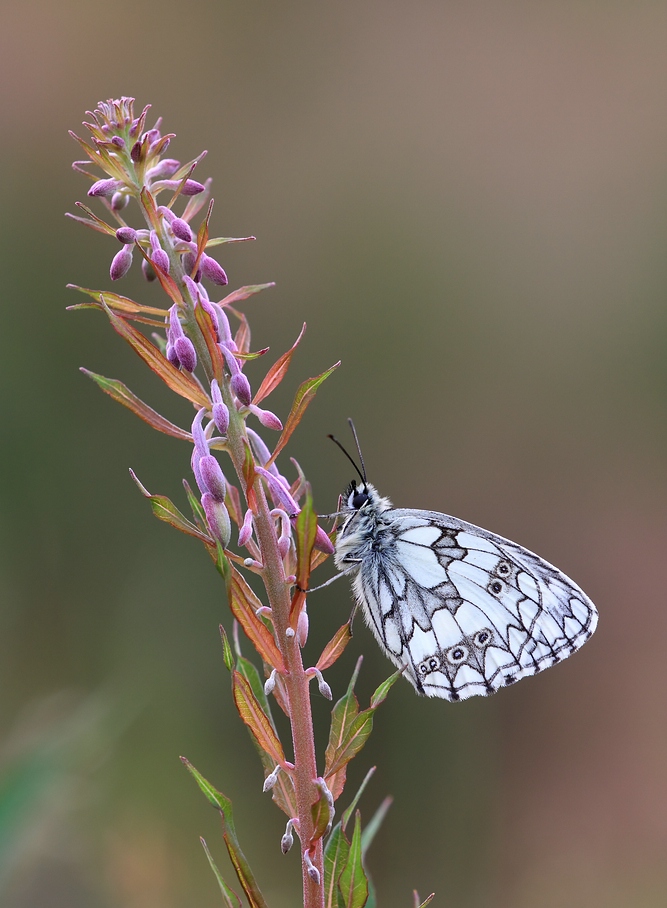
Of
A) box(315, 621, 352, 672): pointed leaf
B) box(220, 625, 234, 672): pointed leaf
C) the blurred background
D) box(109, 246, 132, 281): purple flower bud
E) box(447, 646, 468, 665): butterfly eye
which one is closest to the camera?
box(220, 625, 234, 672): pointed leaf

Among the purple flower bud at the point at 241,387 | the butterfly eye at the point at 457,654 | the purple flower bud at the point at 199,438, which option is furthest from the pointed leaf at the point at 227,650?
the butterfly eye at the point at 457,654

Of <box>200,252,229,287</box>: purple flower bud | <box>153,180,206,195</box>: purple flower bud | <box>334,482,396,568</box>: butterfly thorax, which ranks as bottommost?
<box>334,482,396,568</box>: butterfly thorax

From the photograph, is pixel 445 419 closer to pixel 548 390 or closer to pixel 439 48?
pixel 548 390

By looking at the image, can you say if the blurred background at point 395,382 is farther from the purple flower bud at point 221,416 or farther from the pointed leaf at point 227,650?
the purple flower bud at point 221,416

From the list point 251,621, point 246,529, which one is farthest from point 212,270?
point 251,621

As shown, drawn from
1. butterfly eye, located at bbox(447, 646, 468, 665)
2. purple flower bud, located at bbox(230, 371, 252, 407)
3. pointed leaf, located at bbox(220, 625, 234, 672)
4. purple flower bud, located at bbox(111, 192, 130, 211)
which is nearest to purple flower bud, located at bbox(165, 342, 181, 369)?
purple flower bud, located at bbox(230, 371, 252, 407)

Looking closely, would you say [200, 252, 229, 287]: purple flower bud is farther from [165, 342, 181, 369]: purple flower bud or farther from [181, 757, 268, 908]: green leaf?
[181, 757, 268, 908]: green leaf
